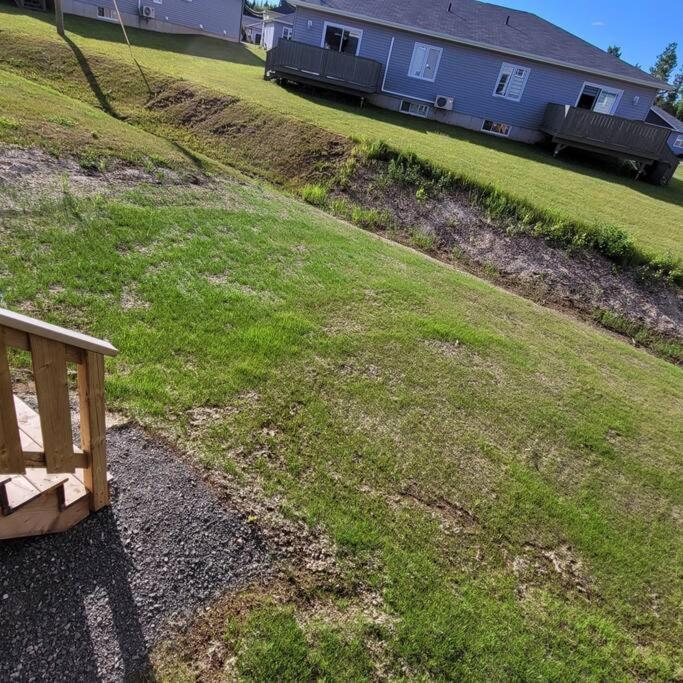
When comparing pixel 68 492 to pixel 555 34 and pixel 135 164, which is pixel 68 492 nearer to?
pixel 135 164

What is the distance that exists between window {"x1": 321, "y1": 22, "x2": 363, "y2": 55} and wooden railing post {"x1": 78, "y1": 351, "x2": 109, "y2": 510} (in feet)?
70.2

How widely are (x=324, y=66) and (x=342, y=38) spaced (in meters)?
2.66

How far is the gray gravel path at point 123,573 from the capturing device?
2385 mm

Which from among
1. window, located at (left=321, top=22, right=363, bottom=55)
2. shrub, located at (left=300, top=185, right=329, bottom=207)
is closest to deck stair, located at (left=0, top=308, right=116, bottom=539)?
shrub, located at (left=300, top=185, right=329, bottom=207)

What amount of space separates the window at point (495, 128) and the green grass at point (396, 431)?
16223mm

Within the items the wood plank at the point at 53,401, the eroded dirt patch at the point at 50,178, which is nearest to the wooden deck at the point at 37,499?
the wood plank at the point at 53,401

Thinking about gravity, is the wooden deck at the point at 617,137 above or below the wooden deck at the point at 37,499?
above

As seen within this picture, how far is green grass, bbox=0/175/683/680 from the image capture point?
3.07m

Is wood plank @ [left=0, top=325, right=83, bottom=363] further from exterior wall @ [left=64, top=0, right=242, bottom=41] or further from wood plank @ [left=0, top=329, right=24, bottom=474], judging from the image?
exterior wall @ [left=64, top=0, right=242, bottom=41]

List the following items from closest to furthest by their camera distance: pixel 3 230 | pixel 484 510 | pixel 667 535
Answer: pixel 484 510
pixel 667 535
pixel 3 230

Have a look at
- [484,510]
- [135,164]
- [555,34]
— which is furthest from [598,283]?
[555,34]

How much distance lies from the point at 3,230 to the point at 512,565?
665 centimetres

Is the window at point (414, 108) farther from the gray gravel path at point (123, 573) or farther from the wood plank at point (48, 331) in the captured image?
the wood plank at point (48, 331)

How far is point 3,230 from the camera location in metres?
5.68
